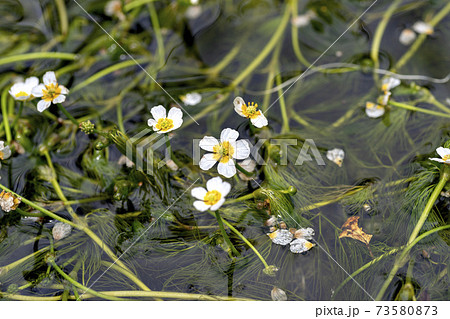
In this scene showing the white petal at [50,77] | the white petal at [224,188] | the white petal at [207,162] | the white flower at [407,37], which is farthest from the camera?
the white flower at [407,37]

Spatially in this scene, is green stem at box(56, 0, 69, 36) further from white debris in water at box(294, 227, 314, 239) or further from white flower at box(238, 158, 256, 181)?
white debris in water at box(294, 227, 314, 239)

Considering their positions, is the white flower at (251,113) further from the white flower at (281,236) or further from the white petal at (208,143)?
the white flower at (281,236)

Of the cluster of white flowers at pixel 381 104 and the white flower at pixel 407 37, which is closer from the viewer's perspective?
the cluster of white flowers at pixel 381 104

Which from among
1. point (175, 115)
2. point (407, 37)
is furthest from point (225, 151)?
point (407, 37)

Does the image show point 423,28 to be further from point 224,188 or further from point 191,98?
point 224,188

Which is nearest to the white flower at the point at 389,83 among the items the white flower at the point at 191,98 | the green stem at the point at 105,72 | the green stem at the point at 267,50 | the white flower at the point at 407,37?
the white flower at the point at 407,37

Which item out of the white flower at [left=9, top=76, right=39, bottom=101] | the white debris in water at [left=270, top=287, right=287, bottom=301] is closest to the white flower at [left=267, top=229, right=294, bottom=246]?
the white debris in water at [left=270, top=287, right=287, bottom=301]

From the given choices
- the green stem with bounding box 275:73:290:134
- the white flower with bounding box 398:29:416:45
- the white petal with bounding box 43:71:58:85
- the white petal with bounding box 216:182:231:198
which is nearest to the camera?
the white petal with bounding box 216:182:231:198
